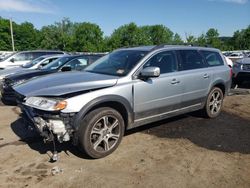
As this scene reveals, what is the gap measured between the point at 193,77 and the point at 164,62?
2.71 ft

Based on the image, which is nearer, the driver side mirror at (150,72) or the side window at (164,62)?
the driver side mirror at (150,72)

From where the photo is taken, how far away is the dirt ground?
3889 millimetres

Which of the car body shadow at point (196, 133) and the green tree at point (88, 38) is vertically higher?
the green tree at point (88, 38)

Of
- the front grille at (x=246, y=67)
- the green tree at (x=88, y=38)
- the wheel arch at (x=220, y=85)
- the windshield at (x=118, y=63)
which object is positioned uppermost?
the green tree at (x=88, y=38)

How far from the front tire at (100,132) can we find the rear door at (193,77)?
69.2 inches

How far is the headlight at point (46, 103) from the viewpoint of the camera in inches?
163

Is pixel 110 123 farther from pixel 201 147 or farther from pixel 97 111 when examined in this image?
pixel 201 147

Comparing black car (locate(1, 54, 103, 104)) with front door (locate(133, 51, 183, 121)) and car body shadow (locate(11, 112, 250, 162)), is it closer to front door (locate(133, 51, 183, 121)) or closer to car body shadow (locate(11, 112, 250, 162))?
car body shadow (locate(11, 112, 250, 162))


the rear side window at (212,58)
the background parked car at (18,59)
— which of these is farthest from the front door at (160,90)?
the background parked car at (18,59)

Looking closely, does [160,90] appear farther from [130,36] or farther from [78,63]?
[130,36]

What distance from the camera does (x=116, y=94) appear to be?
4695 millimetres

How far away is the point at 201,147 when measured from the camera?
5.10 metres

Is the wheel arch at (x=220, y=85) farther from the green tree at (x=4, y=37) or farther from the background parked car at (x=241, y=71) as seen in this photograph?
the green tree at (x=4, y=37)

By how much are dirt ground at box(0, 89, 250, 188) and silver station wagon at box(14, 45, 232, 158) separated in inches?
15.4
